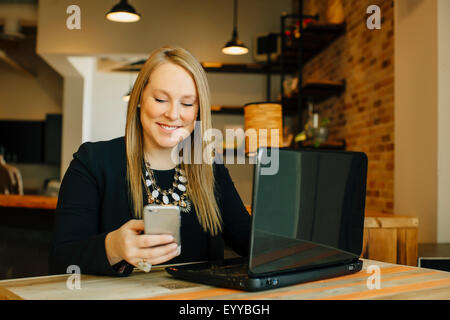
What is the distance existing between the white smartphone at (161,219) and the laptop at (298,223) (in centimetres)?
13

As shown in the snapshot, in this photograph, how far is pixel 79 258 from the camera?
1.09 meters

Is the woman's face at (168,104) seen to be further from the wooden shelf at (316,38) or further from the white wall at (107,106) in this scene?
the white wall at (107,106)

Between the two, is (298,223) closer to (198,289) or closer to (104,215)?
(198,289)

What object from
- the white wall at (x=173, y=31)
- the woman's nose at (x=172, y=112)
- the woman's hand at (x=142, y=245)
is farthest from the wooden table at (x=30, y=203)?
the white wall at (x=173, y=31)

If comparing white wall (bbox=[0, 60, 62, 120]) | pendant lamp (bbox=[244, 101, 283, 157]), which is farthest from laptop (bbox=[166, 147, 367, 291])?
white wall (bbox=[0, 60, 62, 120])

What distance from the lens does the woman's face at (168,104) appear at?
1314 mm

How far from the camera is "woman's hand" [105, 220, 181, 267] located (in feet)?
3.12

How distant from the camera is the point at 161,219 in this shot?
94cm

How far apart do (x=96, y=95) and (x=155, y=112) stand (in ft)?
28.0

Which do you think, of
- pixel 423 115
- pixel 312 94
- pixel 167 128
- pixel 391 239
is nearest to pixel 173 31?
pixel 312 94

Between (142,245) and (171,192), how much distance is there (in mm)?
457

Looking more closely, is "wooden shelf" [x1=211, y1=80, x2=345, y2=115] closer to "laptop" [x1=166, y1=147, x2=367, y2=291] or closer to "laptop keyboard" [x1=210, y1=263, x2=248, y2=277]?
"laptop" [x1=166, y1=147, x2=367, y2=291]

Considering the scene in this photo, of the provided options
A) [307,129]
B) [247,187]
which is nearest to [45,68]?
[247,187]
